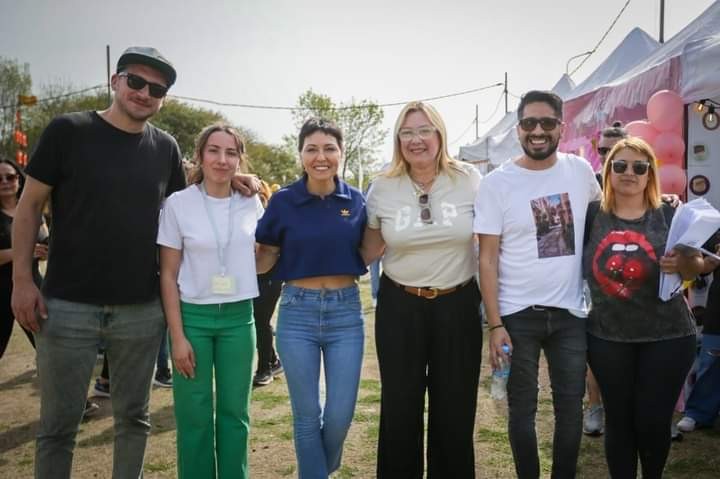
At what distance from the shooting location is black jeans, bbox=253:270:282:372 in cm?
523

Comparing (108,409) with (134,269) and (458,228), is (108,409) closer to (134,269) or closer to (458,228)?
(134,269)

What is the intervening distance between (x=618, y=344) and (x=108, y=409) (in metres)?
4.19

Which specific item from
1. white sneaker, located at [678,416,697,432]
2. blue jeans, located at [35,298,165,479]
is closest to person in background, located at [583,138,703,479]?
white sneaker, located at [678,416,697,432]

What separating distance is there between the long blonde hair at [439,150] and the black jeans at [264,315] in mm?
2544

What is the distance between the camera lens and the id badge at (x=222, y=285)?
264cm

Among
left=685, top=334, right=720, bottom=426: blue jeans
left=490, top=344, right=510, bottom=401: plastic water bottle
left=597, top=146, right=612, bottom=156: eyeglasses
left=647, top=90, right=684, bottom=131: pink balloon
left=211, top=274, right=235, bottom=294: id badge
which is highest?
left=647, top=90, right=684, bottom=131: pink balloon

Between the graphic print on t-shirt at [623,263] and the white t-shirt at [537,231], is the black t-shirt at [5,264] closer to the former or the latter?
the white t-shirt at [537,231]

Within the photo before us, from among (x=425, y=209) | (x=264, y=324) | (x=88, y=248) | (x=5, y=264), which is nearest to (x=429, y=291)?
(x=425, y=209)

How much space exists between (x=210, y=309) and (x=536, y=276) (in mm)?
1625

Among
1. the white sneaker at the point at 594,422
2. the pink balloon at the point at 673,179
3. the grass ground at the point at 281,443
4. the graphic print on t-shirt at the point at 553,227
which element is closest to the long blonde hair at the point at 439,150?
the graphic print on t-shirt at the point at 553,227

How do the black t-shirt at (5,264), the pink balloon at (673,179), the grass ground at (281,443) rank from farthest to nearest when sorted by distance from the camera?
the pink balloon at (673,179) < the black t-shirt at (5,264) < the grass ground at (281,443)

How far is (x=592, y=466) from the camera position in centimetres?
349

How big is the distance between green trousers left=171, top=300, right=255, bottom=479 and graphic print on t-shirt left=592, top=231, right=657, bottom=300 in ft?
5.93

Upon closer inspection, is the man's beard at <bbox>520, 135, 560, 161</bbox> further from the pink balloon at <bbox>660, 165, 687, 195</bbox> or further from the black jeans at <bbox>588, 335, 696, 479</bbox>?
the pink balloon at <bbox>660, 165, 687, 195</bbox>
